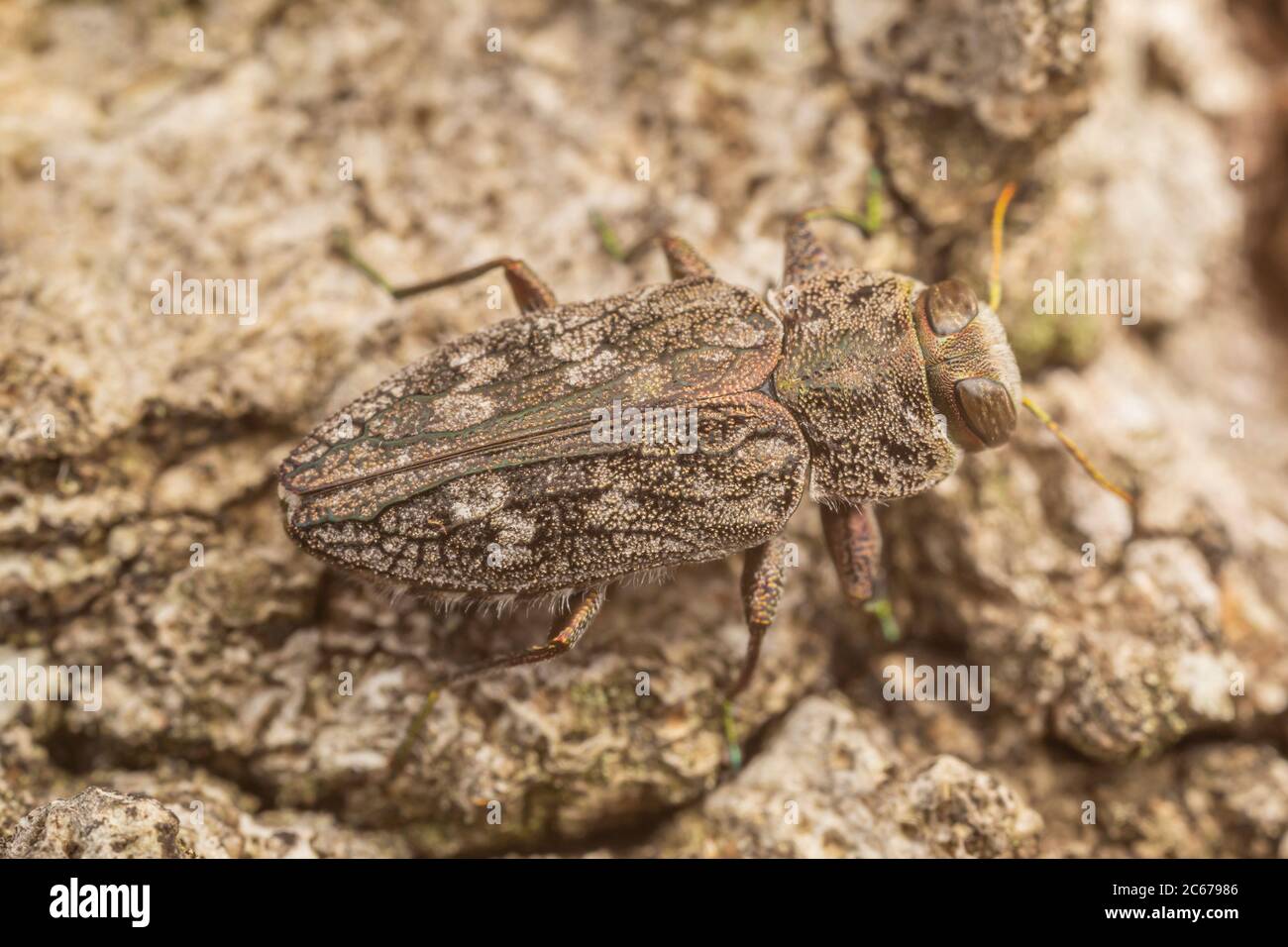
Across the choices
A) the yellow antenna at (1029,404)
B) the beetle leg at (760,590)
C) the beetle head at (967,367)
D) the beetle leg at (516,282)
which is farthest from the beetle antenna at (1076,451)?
the beetle leg at (516,282)

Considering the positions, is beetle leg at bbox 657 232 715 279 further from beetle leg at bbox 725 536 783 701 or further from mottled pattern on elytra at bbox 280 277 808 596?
beetle leg at bbox 725 536 783 701

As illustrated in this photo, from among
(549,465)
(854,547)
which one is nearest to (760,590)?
(854,547)

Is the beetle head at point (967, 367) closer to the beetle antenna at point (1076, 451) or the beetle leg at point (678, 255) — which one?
the beetle antenna at point (1076, 451)

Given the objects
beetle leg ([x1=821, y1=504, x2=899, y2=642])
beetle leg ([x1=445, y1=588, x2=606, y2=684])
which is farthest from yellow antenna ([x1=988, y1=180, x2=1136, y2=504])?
beetle leg ([x1=445, y1=588, x2=606, y2=684])

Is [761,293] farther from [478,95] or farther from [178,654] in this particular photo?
[178,654]

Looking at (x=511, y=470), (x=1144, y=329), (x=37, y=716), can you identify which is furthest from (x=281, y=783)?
(x=1144, y=329)

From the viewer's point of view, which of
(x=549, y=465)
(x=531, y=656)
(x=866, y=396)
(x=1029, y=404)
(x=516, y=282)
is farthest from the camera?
(x=516, y=282)

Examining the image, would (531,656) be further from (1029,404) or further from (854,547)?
(1029,404)
